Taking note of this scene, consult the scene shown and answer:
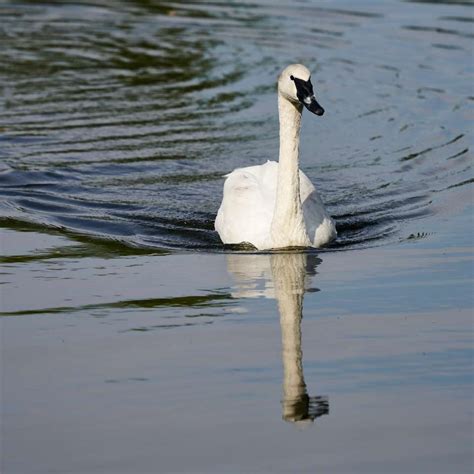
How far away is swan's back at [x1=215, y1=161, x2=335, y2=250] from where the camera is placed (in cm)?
1195

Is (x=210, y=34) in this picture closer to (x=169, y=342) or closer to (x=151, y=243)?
(x=151, y=243)

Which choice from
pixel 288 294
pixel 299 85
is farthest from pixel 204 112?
pixel 288 294

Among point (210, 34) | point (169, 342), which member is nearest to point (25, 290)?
point (169, 342)

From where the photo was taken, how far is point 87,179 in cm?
1456

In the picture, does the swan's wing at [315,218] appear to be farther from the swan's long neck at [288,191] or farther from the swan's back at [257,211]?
the swan's long neck at [288,191]

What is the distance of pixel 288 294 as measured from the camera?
10.0 metres

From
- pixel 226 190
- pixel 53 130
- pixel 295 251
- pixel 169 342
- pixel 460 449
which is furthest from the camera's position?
pixel 53 130

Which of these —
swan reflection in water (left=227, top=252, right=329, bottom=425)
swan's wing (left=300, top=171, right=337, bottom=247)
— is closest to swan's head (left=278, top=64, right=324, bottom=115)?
swan's wing (left=300, top=171, right=337, bottom=247)

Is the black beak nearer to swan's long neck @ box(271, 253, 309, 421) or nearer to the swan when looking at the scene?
the swan

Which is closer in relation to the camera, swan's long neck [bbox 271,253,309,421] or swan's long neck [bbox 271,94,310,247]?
swan's long neck [bbox 271,253,309,421]

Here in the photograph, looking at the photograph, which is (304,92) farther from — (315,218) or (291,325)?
(291,325)

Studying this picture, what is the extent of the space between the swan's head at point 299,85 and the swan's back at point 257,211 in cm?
117

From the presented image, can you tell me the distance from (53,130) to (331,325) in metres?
8.51

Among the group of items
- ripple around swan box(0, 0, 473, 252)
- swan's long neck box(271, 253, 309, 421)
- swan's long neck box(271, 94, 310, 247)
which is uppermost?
ripple around swan box(0, 0, 473, 252)
